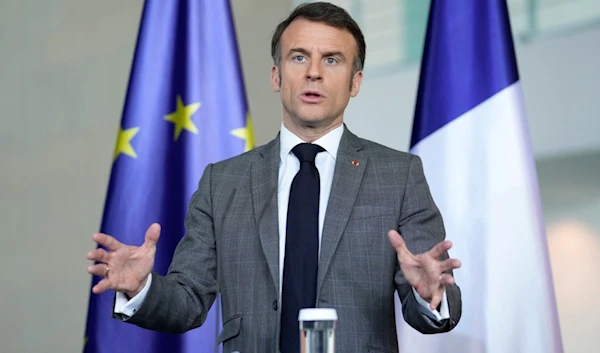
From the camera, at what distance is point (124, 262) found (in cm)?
169

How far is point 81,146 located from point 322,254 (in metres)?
2.08

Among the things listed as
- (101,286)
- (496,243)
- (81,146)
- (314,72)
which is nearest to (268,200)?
(314,72)

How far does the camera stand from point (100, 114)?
3793mm

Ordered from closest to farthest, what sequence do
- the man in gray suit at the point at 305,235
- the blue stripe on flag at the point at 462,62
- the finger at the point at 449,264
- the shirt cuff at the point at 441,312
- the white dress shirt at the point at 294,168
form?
1. the finger at the point at 449,264
2. the shirt cuff at the point at 441,312
3. the man in gray suit at the point at 305,235
4. the white dress shirt at the point at 294,168
5. the blue stripe on flag at the point at 462,62

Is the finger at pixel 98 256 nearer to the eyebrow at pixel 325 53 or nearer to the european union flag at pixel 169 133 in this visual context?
the eyebrow at pixel 325 53

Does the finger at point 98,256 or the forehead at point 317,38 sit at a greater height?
the forehead at point 317,38

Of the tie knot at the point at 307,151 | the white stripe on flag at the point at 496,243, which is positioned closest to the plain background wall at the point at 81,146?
the white stripe on flag at the point at 496,243

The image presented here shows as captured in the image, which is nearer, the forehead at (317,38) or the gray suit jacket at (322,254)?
the gray suit jacket at (322,254)

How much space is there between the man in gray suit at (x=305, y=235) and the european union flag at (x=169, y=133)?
1.08m

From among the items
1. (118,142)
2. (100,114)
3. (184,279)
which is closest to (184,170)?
(118,142)

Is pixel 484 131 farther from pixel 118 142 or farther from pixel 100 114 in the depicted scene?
pixel 100 114

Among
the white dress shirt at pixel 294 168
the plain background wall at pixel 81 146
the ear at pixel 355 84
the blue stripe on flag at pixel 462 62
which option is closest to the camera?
the white dress shirt at pixel 294 168

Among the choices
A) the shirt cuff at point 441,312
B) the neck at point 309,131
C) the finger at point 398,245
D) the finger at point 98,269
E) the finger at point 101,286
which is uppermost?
the neck at point 309,131

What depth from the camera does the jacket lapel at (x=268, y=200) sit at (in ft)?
6.50
